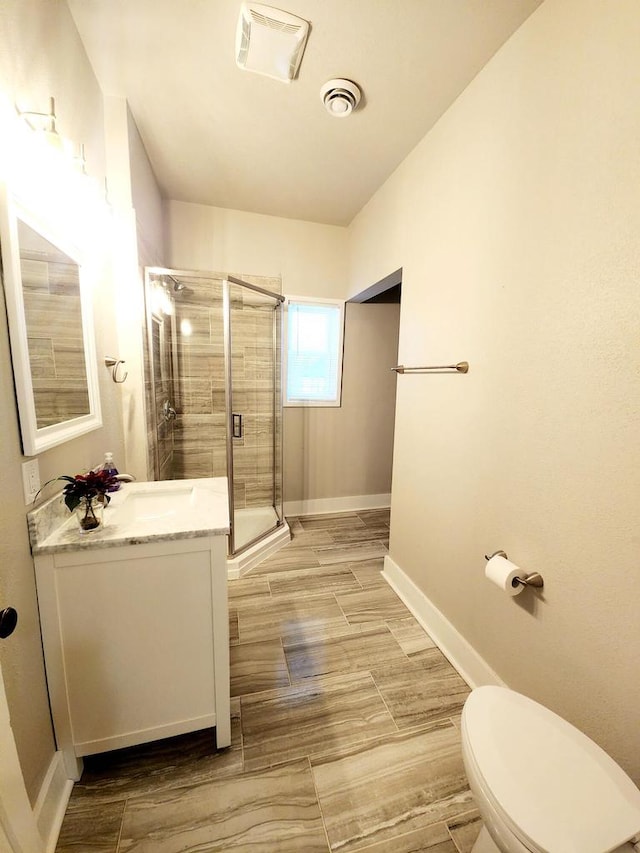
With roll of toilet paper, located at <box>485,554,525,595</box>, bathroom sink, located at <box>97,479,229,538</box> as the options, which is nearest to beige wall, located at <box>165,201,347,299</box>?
bathroom sink, located at <box>97,479,229,538</box>

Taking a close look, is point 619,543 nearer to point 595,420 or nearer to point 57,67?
point 595,420

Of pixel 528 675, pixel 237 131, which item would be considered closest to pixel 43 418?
pixel 237 131

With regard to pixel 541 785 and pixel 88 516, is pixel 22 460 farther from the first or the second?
pixel 541 785

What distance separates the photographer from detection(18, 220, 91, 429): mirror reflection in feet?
3.39

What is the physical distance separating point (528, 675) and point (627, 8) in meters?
2.14

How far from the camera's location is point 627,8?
88cm

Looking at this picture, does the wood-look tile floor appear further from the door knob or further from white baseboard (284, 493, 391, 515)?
white baseboard (284, 493, 391, 515)

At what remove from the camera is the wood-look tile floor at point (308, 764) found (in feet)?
3.40

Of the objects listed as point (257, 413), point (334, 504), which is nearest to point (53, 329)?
point (257, 413)

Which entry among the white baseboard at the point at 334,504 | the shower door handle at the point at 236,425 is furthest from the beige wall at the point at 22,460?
the white baseboard at the point at 334,504

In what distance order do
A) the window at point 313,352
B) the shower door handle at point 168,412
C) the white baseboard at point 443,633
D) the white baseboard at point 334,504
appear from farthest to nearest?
1. the white baseboard at point 334,504
2. the window at point 313,352
3. the shower door handle at point 168,412
4. the white baseboard at point 443,633

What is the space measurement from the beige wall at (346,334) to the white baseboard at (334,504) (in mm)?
56

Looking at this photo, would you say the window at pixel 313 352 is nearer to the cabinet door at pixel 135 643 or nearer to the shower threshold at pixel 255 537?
the shower threshold at pixel 255 537

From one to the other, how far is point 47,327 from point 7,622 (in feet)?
3.08
